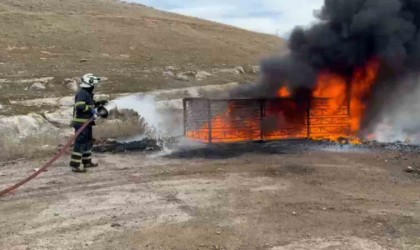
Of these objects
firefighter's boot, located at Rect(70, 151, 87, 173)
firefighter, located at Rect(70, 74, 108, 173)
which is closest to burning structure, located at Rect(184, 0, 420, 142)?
firefighter, located at Rect(70, 74, 108, 173)

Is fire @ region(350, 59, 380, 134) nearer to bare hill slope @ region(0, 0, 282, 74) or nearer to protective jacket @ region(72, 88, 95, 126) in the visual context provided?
protective jacket @ region(72, 88, 95, 126)

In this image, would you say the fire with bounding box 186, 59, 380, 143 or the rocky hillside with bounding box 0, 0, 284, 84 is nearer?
the fire with bounding box 186, 59, 380, 143

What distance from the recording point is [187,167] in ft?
31.5

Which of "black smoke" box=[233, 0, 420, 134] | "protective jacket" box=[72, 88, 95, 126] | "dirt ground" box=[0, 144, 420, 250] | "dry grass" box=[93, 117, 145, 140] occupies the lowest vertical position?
"dirt ground" box=[0, 144, 420, 250]

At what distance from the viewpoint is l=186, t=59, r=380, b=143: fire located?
39.9 feet

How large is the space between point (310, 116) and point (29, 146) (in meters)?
7.27

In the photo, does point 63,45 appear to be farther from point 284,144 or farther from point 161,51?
point 284,144

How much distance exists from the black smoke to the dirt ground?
368 cm

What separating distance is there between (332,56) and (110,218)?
938cm

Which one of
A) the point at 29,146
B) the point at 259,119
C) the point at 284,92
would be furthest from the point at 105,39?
the point at 259,119

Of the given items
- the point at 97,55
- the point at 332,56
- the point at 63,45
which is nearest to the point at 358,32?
the point at 332,56

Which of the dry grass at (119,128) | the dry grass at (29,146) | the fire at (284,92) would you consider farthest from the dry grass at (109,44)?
the fire at (284,92)

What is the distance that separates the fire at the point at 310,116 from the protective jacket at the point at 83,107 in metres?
3.20

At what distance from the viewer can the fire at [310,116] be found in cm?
1215
